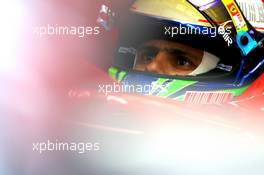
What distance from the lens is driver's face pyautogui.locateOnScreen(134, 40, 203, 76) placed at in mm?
1381

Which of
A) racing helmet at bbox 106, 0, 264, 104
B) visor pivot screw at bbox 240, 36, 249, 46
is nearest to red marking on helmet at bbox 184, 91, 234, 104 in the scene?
racing helmet at bbox 106, 0, 264, 104

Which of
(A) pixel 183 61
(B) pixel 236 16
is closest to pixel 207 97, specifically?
(A) pixel 183 61

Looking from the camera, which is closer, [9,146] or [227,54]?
[227,54]

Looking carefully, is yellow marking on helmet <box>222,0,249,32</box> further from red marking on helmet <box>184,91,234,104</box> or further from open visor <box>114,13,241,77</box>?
red marking on helmet <box>184,91,234,104</box>

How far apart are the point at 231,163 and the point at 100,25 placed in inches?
→ 22.3

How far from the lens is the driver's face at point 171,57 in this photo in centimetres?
138

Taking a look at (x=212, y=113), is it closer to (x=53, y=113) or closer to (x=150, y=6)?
(x=150, y=6)

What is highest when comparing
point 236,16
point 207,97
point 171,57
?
point 236,16

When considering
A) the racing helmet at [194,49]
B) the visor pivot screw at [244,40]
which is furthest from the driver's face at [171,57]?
the visor pivot screw at [244,40]

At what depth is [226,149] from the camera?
4.70 feet

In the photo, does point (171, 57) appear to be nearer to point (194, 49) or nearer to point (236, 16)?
point (194, 49)

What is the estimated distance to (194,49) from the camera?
138cm

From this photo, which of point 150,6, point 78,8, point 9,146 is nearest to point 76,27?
point 78,8

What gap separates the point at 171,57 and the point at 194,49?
0.23 ft
